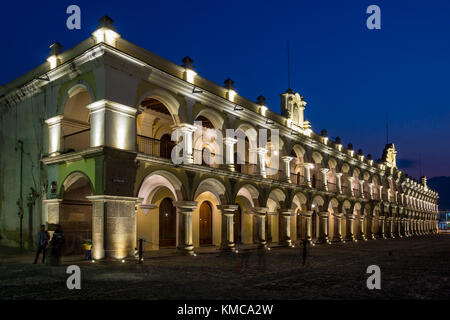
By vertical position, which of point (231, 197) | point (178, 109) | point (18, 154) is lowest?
point (231, 197)

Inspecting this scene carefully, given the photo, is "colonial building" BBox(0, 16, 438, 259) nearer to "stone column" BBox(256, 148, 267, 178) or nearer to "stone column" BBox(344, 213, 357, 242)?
"stone column" BBox(256, 148, 267, 178)

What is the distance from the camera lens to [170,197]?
68.3 feet

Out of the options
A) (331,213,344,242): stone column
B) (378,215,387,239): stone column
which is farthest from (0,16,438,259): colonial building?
(378,215,387,239): stone column

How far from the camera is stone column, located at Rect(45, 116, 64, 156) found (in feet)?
53.1

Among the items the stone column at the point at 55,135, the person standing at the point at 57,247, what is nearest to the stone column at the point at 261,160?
the stone column at the point at 55,135

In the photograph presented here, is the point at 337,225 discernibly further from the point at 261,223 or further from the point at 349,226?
the point at 261,223

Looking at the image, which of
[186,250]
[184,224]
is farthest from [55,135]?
[186,250]

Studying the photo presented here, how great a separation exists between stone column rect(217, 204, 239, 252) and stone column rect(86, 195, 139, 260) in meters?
5.86

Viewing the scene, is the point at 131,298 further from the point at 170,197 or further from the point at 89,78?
the point at 170,197

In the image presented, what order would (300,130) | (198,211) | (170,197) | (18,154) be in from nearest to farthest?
1. (18,154)
2. (170,197)
3. (198,211)
4. (300,130)

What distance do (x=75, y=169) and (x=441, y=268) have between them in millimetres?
12717

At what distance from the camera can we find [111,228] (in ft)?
45.2

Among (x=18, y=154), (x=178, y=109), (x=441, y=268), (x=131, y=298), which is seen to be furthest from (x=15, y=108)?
(x=441, y=268)

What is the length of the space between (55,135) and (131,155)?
13.0 ft
